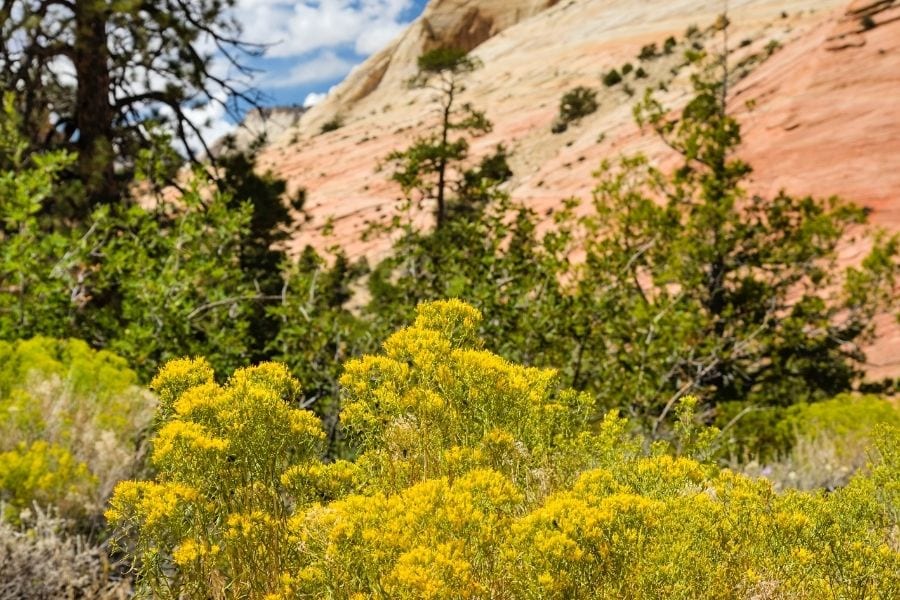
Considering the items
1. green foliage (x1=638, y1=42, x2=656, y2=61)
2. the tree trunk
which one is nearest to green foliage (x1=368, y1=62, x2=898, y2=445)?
the tree trunk

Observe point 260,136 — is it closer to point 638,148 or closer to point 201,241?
point 201,241

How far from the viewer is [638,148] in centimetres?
2864

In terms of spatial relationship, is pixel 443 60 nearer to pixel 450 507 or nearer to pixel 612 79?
pixel 612 79

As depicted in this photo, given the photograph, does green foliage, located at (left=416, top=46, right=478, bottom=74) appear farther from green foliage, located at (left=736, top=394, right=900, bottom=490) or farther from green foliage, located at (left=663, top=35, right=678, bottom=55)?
green foliage, located at (left=663, top=35, right=678, bottom=55)

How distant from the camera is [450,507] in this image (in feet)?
5.04

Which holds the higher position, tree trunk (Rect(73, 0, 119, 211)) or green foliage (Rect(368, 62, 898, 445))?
tree trunk (Rect(73, 0, 119, 211))

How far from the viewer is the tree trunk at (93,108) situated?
747cm

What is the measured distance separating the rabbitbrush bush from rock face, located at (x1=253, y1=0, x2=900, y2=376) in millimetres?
4757

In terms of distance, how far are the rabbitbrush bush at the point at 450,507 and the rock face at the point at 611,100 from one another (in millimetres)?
4757

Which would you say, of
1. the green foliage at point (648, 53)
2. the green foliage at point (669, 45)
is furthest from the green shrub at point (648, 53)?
the green foliage at point (669, 45)

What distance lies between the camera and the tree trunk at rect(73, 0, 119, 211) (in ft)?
24.5

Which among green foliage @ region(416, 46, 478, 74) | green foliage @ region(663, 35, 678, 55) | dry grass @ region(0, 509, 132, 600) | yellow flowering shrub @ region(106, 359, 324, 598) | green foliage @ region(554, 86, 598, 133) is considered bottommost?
green foliage @ region(554, 86, 598, 133)

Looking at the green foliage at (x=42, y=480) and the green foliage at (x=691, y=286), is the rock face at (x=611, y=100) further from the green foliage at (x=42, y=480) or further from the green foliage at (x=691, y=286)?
the green foliage at (x=42, y=480)

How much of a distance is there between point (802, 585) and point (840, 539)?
161 mm
